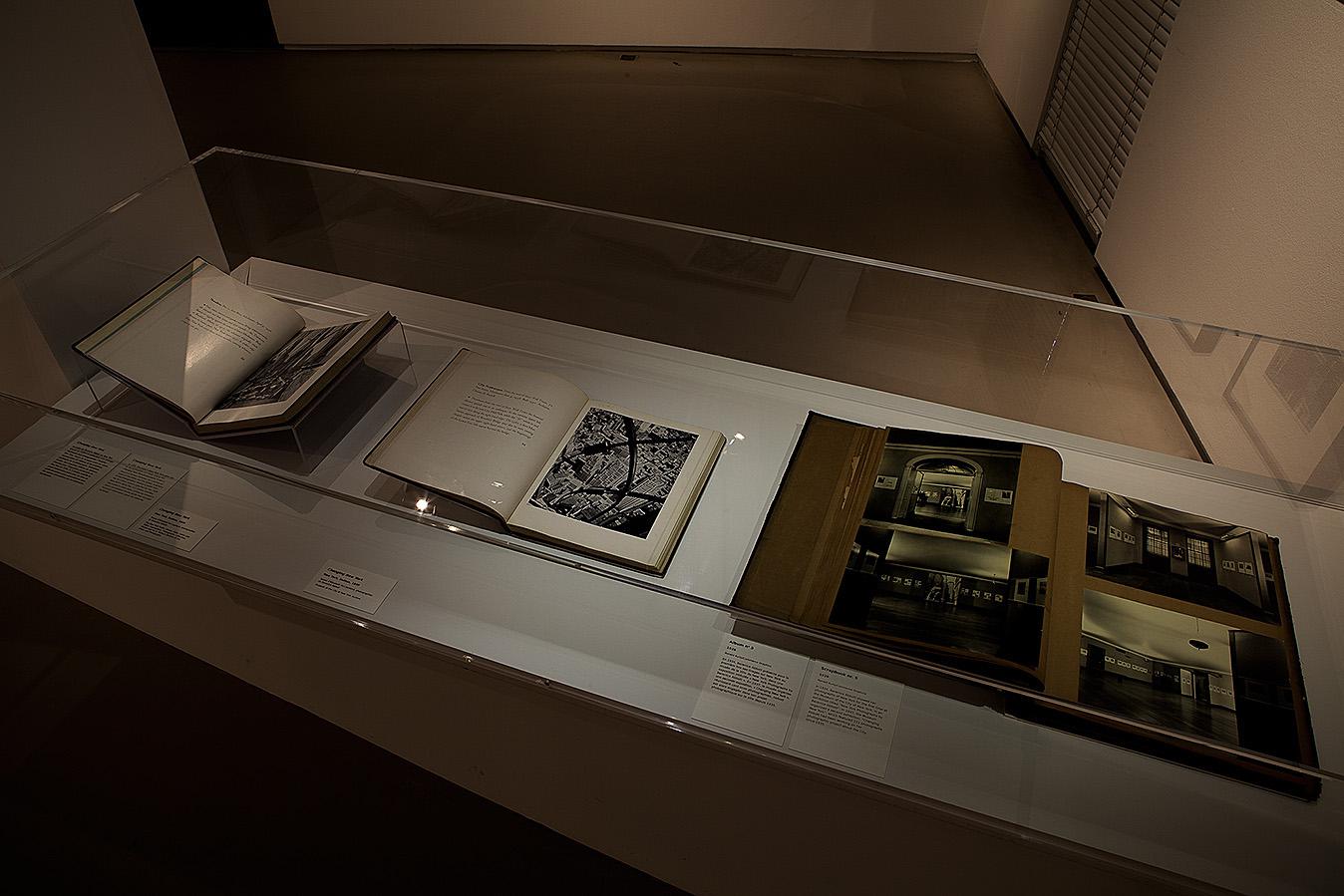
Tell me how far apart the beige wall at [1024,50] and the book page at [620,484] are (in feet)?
8.45

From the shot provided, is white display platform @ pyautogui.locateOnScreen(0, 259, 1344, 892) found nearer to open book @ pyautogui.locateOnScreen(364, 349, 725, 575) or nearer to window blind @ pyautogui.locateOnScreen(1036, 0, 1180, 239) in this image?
open book @ pyautogui.locateOnScreen(364, 349, 725, 575)

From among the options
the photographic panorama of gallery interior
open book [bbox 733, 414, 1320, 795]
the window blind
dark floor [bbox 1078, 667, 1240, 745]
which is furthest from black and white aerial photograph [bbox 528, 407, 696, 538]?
the window blind

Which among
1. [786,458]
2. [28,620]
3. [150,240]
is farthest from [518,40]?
[786,458]

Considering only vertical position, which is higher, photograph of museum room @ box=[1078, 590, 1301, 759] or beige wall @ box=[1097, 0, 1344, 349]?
beige wall @ box=[1097, 0, 1344, 349]

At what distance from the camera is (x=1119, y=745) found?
0.93m

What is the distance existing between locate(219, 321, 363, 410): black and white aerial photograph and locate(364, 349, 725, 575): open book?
0.19 meters

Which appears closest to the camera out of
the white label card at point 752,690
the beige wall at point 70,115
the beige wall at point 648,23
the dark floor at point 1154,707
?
the dark floor at point 1154,707

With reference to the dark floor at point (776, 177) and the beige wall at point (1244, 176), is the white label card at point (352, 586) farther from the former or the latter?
the beige wall at point (1244, 176)

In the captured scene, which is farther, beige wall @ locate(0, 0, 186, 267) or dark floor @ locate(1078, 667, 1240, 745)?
beige wall @ locate(0, 0, 186, 267)

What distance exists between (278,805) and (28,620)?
74 cm

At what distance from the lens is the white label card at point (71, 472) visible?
1247 millimetres

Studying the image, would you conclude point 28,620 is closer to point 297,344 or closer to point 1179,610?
point 297,344

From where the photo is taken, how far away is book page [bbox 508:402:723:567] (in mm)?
1137

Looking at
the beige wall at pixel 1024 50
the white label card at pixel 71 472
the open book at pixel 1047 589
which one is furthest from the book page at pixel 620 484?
the beige wall at pixel 1024 50
